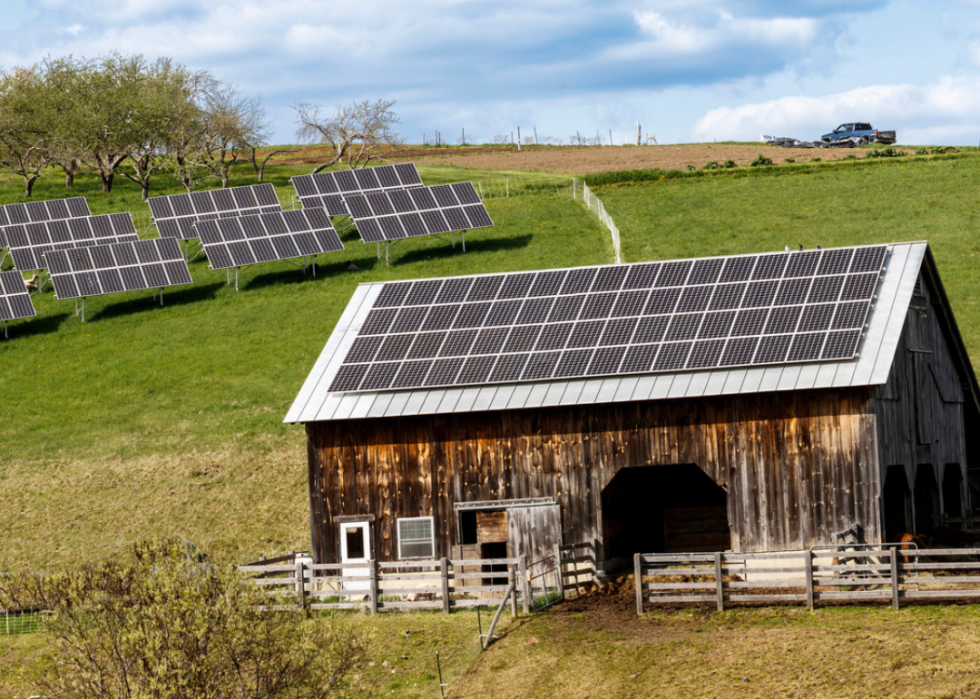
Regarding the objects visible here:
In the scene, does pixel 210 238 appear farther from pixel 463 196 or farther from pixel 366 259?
pixel 463 196

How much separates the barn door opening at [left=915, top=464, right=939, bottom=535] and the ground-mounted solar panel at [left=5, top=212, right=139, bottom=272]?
42.1 meters

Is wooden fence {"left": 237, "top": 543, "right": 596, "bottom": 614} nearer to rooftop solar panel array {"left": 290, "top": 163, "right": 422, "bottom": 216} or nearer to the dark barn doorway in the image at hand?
the dark barn doorway

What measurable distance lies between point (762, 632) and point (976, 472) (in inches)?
663

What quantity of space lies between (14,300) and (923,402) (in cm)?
4049

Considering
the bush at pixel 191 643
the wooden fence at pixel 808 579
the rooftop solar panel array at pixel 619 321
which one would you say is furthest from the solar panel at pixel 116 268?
the bush at pixel 191 643

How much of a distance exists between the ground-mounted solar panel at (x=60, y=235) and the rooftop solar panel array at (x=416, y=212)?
12.2 m

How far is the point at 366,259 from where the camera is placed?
57156 millimetres

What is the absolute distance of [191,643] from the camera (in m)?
14.8

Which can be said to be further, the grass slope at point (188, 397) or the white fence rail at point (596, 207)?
the white fence rail at point (596, 207)

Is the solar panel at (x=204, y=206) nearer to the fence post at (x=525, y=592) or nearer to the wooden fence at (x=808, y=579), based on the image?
the fence post at (x=525, y=592)

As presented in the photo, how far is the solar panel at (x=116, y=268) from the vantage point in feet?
175

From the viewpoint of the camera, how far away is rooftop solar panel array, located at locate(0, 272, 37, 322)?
51.8 metres

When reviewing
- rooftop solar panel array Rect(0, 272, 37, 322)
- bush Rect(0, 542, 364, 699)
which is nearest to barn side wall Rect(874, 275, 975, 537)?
bush Rect(0, 542, 364, 699)

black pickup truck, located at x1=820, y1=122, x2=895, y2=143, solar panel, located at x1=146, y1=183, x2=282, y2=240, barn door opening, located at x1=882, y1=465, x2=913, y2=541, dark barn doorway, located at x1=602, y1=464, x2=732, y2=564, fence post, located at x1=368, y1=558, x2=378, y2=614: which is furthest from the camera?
black pickup truck, located at x1=820, y1=122, x2=895, y2=143
